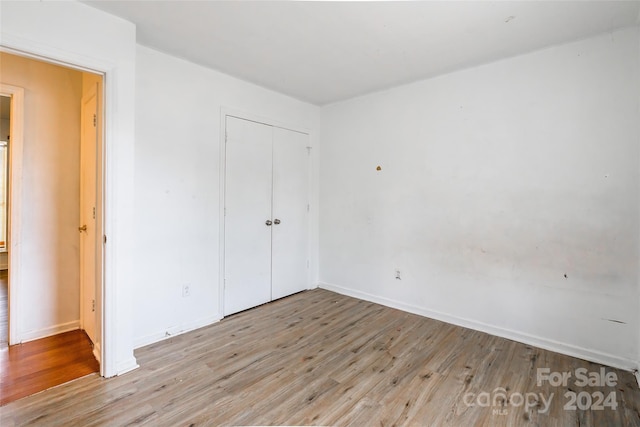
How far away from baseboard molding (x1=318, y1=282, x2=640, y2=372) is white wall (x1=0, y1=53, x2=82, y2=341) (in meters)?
3.13

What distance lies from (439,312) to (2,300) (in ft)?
16.3

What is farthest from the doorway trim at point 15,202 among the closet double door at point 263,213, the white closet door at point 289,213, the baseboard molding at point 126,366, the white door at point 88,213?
the white closet door at point 289,213

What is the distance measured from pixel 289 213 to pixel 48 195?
7.86 feet

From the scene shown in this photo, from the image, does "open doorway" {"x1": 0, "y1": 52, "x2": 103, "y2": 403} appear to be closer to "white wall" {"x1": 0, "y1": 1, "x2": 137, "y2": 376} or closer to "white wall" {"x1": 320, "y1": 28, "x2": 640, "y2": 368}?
"white wall" {"x1": 0, "y1": 1, "x2": 137, "y2": 376}

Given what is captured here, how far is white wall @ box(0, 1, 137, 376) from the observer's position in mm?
1899

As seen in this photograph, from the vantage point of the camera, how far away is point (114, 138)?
2.07 metres

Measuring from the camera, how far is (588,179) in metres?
2.35

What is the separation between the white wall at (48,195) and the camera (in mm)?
2566

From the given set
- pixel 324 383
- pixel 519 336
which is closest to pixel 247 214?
pixel 324 383

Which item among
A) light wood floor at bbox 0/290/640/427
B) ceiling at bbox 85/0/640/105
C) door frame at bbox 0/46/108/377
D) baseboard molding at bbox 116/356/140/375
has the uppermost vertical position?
ceiling at bbox 85/0/640/105

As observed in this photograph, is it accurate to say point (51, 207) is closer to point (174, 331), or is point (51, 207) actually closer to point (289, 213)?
point (174, 331)

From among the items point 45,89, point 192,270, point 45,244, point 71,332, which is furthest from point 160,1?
point 71,332

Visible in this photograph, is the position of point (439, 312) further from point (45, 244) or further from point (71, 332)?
point (45, 244)

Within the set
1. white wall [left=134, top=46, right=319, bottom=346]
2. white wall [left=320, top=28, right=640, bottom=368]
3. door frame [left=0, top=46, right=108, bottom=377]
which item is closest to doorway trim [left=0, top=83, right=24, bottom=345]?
door frame [left=0, top=46, right=108, bottom=377]
